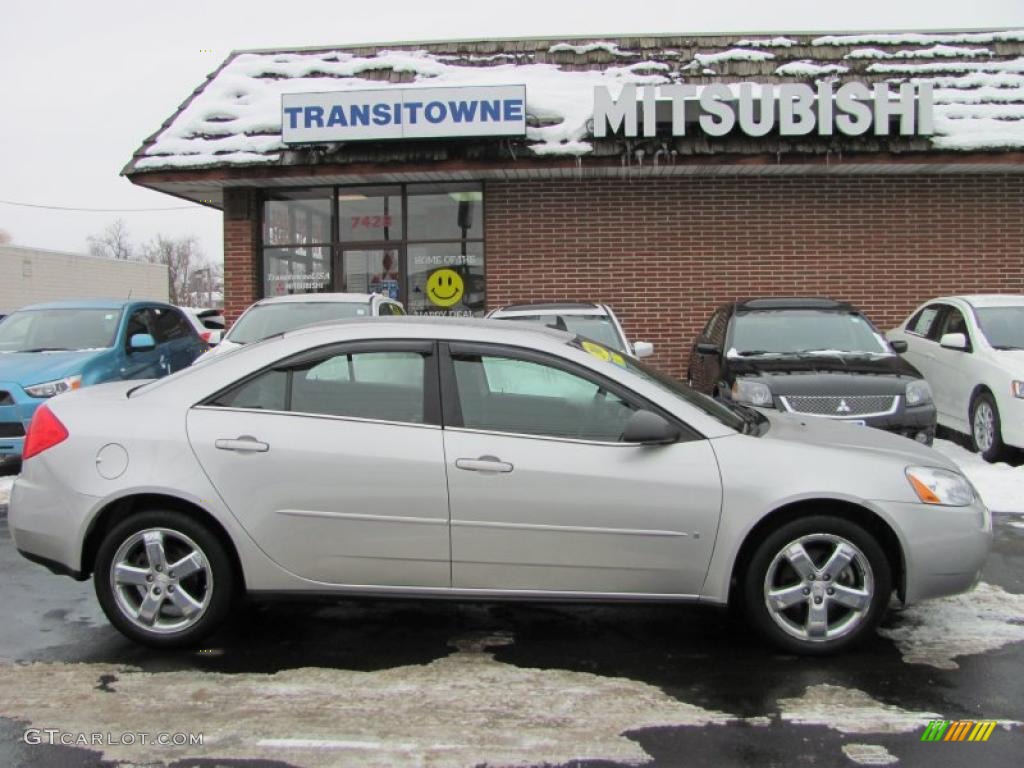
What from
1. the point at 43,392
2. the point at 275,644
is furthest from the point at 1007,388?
the point at 43,392

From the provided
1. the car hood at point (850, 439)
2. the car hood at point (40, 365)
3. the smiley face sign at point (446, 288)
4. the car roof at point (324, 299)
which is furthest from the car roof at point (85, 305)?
the car hood at point (850, 439)

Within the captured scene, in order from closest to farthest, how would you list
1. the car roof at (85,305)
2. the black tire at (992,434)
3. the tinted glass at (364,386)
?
the tinted glass at (364,386) → the black tire at (992,434) → the car roof at (85,305)

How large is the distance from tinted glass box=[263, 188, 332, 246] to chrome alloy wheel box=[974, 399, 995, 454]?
8.57 m

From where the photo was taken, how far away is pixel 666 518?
3760 mm

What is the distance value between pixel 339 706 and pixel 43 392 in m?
6.05

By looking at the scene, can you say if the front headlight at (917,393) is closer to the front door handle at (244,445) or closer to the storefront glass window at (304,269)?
the front door handle at (244,445)

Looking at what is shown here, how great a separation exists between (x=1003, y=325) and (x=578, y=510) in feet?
23.6

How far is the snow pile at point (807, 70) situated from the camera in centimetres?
1212

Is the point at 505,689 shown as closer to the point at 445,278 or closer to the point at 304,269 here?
the point at 445,278

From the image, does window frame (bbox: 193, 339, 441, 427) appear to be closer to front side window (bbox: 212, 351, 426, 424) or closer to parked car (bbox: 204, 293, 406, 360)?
front side window (bbox: 212, 351, 426, 424)

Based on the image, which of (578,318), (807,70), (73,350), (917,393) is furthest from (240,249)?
(917,393)

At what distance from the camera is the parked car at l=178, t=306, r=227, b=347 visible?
10.9m

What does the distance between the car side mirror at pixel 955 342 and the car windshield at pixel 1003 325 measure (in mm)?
235

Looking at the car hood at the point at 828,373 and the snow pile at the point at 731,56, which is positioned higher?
the snow pile at the point at 731,56
